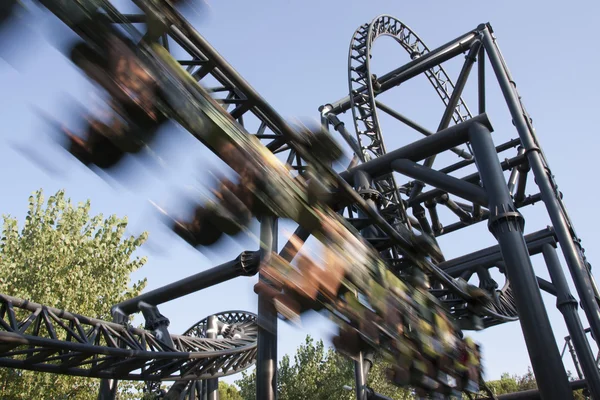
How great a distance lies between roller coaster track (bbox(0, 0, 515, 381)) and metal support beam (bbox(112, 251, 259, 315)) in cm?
114

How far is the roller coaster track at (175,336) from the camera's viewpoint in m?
2.64

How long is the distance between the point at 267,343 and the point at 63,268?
31.7ft

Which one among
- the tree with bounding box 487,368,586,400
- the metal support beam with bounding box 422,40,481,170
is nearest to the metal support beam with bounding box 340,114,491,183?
the metal support beam with bounding box 422,40,481,170

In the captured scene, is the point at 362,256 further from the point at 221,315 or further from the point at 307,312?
the point at 221,315

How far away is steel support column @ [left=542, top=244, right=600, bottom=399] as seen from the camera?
19.1 feet

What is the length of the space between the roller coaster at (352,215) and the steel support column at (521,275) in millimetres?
11

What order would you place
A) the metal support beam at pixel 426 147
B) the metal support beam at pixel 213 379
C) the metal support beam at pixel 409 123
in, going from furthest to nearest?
the metal support beam at pixel 213 379 < the metal support beam at pixel 409 123 < the metal support beam at pixel 426 147

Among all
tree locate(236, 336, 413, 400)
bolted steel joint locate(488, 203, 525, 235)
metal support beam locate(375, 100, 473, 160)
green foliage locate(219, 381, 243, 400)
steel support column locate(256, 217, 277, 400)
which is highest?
green foliage locate(219, 381, 243, 400)

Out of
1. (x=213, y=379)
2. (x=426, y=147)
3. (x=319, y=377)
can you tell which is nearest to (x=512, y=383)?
(x=319, y=377)

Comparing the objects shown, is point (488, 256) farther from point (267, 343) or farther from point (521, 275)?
point (267, 343)

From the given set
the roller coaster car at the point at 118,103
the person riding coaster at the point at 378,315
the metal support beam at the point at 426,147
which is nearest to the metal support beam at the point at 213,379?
the person riding coaster at the point at 378,315

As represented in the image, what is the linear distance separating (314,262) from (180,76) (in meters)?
1.92

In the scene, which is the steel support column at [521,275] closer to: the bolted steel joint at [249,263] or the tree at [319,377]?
the bolted steel joint at [249,263]

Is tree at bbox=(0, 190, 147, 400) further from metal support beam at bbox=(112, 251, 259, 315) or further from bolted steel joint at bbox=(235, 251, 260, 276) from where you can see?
bolted steel joint at bbox=(235, 251, 260, 276)
